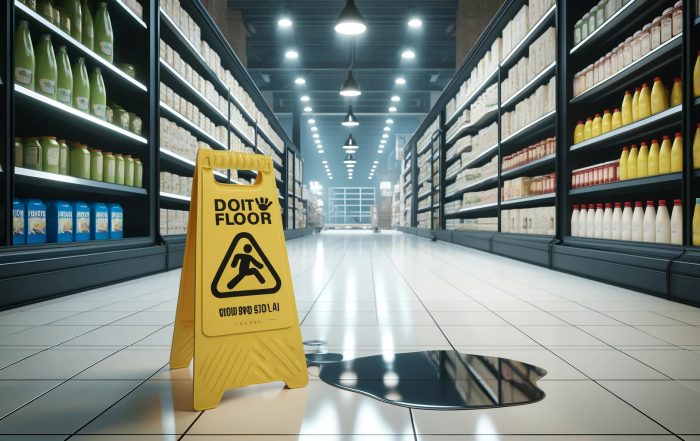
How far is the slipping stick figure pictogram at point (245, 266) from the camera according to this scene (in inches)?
56.0

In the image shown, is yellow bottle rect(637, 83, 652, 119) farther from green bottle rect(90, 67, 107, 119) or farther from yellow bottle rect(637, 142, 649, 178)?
green bottle rect(90, 67, 107, 119)

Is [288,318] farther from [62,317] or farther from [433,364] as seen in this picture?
[62,317]

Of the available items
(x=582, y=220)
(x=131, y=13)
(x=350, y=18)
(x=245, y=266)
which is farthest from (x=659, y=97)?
(x=350, y=18)

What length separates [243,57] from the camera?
36.2 ft

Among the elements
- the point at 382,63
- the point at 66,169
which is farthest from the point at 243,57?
the point at 66,169

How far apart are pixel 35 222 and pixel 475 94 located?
706 cm

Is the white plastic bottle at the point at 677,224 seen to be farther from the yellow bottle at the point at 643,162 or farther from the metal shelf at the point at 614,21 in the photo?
the metal shelf at the point at 614,21

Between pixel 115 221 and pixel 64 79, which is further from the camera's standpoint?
pixel 115 221

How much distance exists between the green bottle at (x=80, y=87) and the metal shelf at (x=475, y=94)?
553 centimetres

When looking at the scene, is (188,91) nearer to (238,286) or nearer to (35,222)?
(35,222)

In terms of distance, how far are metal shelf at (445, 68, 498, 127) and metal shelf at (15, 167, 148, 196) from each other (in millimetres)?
5413

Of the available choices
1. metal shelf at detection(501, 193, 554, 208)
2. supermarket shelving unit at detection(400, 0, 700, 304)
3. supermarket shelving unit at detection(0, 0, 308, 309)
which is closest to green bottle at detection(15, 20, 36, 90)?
supermarket shelving unit at detection(0, 0, 308, 309)

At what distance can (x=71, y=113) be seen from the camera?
3.23m

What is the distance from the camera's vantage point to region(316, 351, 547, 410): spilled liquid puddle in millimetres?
1322
